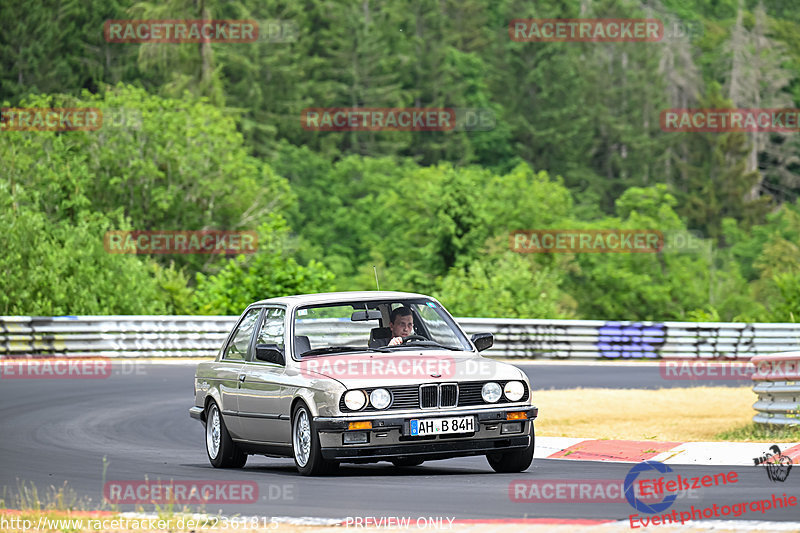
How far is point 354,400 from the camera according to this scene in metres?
11.2

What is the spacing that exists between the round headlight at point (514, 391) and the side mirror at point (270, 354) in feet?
6.38

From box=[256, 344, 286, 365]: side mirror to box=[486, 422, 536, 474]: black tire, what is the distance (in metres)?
1.98

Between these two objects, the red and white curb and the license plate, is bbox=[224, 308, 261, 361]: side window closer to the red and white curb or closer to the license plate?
the license plate

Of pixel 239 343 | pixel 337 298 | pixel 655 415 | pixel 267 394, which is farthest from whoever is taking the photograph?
pixel 655 415

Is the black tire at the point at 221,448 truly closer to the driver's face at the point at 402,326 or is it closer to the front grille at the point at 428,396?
the driver's face at the point at 402,326

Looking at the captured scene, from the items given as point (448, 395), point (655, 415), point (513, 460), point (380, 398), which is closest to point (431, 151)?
point (655, 415)

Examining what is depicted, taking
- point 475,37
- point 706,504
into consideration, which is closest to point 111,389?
point 706,504

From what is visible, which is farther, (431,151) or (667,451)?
Result: (431,151)

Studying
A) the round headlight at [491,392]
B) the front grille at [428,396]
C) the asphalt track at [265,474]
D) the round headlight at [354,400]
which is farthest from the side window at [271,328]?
the round headlight at [491,392]

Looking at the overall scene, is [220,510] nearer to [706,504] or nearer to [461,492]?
[461,492]

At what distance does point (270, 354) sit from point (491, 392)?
6.63ft

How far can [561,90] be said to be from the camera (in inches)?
3772

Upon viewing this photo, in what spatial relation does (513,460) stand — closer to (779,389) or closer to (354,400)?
(354,400)

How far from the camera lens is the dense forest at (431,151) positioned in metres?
53.9
